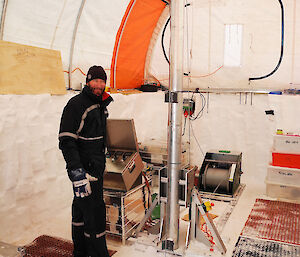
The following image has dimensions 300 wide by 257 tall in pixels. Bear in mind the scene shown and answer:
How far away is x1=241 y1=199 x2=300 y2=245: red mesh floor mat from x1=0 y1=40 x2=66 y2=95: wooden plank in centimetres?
291

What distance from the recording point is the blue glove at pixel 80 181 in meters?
2.62

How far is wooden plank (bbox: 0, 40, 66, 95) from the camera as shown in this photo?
11.3 feet

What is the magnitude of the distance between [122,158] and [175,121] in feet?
2.67

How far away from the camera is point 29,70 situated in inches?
146

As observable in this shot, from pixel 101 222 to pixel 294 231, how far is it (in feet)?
7.77

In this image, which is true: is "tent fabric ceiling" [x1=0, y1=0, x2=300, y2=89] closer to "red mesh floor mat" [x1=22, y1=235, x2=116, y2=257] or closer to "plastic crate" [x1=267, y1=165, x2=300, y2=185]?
"plastic crate" [x1=267, y1=165, x2=300, y2=185]

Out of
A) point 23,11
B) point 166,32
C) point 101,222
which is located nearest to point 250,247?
point 101,222

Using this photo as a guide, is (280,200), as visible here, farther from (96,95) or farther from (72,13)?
(72,13)

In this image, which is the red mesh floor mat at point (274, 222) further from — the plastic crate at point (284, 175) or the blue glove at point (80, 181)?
the blue glove at point (80, 181)

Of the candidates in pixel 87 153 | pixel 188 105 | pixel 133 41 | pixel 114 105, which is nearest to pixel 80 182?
pixel 87 153

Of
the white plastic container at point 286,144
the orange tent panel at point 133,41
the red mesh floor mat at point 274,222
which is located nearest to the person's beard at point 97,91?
the red mesh floor mat at point 274,222

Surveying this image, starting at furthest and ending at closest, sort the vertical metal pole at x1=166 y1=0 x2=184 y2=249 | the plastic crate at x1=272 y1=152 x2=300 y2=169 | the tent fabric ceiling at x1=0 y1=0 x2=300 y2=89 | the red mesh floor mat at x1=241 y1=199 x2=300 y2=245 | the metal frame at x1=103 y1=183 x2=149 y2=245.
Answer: the plastic crate at x1=272 y1=152 x2=300 y2=169, the tent fabric ceiling at x1=0 y1=0 x2=300 y2=89, the red mesh floor mat at x1=241 y1=199 x2=300 y2=245, the metal frame at x1=103 y1=183 x2=149 y2=245, the vertical metal pole at x1=166 y1=0 x2=184 y2=249

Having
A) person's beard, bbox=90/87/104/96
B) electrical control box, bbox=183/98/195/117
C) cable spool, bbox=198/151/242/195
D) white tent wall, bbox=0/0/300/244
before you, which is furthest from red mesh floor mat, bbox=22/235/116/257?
electrical control box, bbox=183/98/195/117

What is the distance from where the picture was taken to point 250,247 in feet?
11.2
